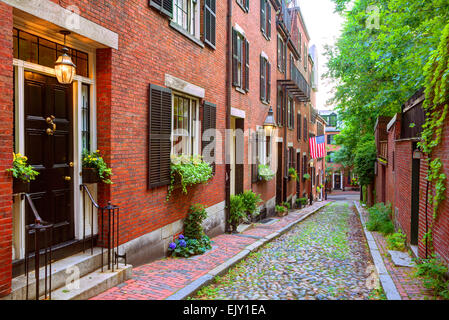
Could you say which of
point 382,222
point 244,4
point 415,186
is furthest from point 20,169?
point 382,222

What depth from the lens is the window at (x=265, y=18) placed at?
14229 mm

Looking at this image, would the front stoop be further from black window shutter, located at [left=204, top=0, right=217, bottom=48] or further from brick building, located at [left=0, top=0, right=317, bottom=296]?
black window shutter, located at [left=204, top=0, right=217, bottom=48]

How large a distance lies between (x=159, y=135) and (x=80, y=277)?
287 cm

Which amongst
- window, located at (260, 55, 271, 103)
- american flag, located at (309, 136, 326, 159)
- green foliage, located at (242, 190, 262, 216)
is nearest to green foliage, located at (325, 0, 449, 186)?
american flag, located at (309, 136, 326, 159)

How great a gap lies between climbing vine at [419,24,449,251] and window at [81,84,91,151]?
505 centimetres

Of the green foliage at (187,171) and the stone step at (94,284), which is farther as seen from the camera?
the green foliage at (187,171)

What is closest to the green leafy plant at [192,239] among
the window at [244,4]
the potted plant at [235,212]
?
the potted plant at [235,212]

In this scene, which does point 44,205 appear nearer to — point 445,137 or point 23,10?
point 23,10

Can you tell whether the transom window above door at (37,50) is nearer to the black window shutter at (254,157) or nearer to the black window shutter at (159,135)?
the black window shutter at (159,135)

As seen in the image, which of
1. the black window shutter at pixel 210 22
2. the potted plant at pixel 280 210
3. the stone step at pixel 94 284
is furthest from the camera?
the potted plant at pixel 280 210

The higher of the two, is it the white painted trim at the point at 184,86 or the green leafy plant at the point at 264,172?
the white painted trim at the point at 184,86

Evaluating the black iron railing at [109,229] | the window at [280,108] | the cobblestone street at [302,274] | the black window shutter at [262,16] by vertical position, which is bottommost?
the cobblestone street at [302,274]

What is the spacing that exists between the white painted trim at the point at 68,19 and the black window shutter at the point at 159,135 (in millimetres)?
1298

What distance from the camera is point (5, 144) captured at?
3670mm
